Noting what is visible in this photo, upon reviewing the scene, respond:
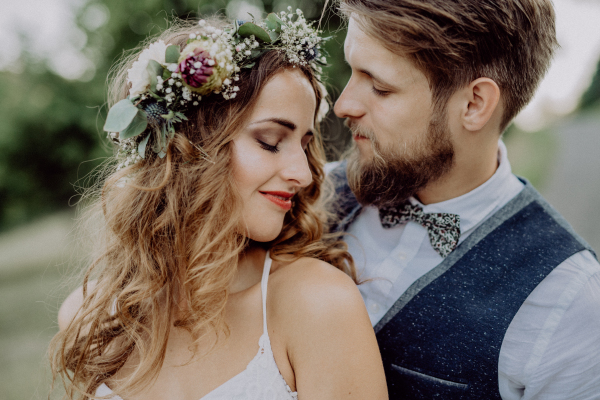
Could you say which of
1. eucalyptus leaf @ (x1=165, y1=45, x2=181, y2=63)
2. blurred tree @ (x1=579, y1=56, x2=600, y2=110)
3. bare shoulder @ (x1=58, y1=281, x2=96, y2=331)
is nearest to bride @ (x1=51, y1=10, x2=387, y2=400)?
eucalyptus leaf @ (x1=165, y1=45, x2=181, y2=63)

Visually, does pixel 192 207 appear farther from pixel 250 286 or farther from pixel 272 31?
pixel 272 31

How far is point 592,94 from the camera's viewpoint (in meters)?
24.1

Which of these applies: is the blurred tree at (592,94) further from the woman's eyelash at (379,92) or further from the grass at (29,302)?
the woman's eyelash at (379,92)

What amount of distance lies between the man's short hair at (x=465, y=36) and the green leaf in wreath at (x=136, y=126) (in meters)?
1.12

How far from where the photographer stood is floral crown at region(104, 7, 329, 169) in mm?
1729

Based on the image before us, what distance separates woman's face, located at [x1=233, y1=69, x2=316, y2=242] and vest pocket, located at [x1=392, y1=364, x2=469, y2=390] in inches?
33.5

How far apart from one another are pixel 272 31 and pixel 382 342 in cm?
151

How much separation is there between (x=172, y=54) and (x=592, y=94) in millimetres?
28420

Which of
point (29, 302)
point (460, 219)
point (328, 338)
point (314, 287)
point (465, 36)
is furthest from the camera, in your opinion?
point (29, 302)

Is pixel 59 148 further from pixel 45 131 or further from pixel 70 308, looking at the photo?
pixel 70 308

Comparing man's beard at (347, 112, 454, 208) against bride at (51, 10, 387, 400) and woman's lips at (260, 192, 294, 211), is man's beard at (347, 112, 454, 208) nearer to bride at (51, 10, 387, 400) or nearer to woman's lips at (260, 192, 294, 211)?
bride at (51, 10, 387, 400)

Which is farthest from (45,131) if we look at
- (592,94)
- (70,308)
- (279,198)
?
(592,94)

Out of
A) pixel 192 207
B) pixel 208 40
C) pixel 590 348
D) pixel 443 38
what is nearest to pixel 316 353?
pixel 192 207

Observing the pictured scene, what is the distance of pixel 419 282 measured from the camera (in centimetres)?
205
